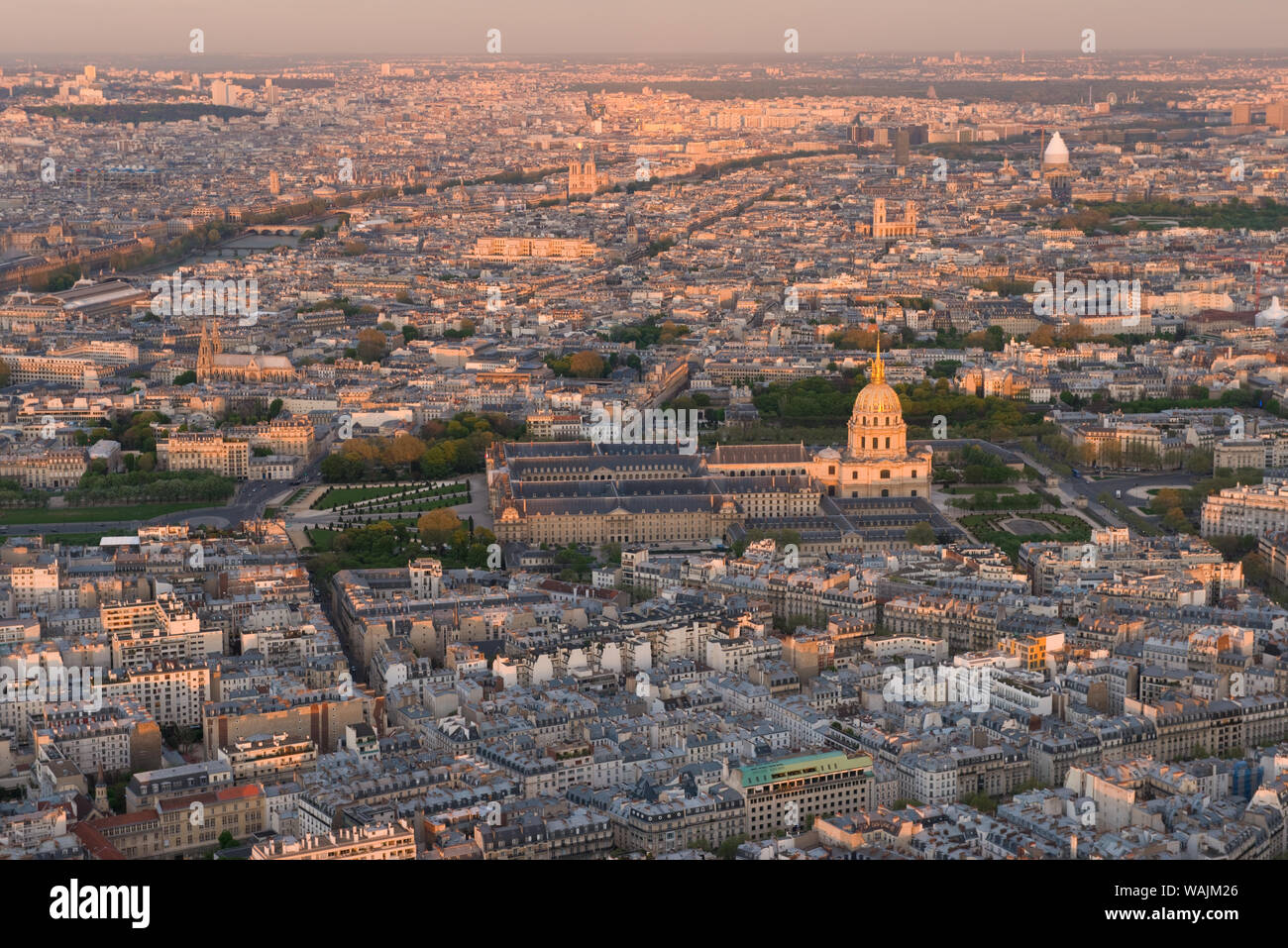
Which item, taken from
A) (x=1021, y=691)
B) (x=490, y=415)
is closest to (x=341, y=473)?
(x=490, y=415)

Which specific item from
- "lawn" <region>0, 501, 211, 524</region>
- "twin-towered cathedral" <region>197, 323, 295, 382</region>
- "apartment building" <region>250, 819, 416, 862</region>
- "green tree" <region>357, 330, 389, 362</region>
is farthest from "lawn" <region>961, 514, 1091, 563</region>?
"green tree" <region>357, 330, 389, 362</region>

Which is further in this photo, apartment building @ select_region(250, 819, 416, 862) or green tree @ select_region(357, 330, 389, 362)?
green tree @ select_region(357, 330, 389, 362)

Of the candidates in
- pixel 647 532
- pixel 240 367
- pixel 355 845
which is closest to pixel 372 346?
pixel 240 367

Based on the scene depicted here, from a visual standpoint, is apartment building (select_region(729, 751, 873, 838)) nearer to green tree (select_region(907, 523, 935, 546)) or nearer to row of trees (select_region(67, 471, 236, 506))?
green tree (select_region(907, 523, 935, 546))

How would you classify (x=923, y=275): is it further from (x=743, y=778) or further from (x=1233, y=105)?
(x=1233, y=105)

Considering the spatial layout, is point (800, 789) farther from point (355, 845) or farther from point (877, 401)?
point (877, 401)

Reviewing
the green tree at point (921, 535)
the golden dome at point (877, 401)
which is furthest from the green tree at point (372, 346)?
the green tree at point (921, 535)

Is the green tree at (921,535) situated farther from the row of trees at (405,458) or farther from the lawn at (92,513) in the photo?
the lawn at (92,513)
